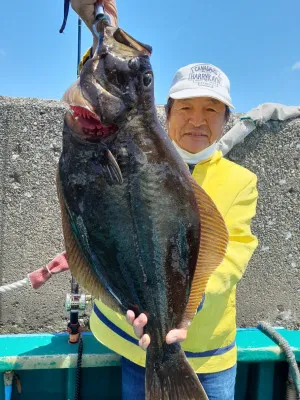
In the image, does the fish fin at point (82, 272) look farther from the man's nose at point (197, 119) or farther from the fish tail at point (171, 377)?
the man's nose at point (197, 119)

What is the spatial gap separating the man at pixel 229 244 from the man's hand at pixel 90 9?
0.53 meters

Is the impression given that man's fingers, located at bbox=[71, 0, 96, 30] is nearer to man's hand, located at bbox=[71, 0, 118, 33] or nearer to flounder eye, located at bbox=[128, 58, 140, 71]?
man's hand, located at bbox=[71, 0, 118, 33]

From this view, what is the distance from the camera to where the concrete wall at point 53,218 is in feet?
11.4

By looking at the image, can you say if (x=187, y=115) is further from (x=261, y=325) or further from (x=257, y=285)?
(x=257, y=285)

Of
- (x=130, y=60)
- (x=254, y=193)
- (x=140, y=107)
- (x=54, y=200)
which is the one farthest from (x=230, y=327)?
(x=54, y=200)

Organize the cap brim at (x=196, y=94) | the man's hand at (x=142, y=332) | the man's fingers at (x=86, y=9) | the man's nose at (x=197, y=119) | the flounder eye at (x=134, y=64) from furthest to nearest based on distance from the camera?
1. the man's nose at (x=197, y=119)
2. the cap brim at (x=196, y=94)
3. the man's fingers at (x=86, y=9)
4. the man's hand at (x=142, y=332)
5. the flounder eye at (x=134, y=64)

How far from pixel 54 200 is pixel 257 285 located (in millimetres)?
2034

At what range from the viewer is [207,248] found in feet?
5.83

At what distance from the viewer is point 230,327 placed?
222cm

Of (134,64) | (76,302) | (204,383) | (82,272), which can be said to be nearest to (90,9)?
(134,64)

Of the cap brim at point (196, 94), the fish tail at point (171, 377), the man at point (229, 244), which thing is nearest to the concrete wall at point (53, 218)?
the man at point (229, 244)

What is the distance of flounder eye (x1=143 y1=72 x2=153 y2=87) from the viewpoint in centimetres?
152

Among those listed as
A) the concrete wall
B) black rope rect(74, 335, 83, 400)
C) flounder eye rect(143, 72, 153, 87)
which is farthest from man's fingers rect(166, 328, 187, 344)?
the concrete wall

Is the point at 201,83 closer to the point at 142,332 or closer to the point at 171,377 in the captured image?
the point at 142,332
